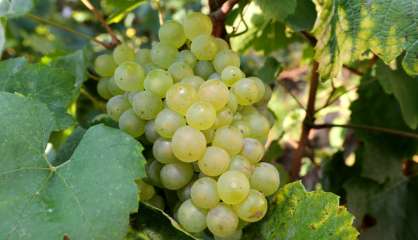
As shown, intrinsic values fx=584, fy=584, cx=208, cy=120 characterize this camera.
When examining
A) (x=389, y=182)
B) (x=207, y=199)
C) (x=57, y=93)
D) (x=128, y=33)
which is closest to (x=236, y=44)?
(x=389, y=182)

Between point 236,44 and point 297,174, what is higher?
point 236,44

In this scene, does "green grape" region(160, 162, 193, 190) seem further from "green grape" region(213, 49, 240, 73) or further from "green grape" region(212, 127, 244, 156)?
"green grape" region(213, 49, 240, 73)

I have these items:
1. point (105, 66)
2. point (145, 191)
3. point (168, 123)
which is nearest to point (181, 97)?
point (168, 123)

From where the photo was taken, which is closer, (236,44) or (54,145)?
(54,145)

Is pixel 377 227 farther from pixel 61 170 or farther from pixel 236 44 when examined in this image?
pixel 61 170

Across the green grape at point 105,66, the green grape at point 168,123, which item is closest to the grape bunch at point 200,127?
the green grape at point 168,123

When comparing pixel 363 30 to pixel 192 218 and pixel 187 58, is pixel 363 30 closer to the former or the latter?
pixel 187 58

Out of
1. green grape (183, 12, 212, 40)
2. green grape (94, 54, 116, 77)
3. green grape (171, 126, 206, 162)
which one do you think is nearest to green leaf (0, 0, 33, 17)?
green grape (94, 54, 116, 77)
